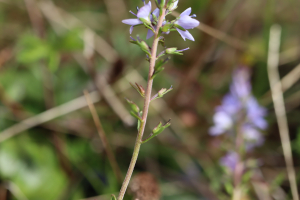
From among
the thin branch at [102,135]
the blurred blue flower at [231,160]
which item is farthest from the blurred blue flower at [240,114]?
the thin branch at [102,135]

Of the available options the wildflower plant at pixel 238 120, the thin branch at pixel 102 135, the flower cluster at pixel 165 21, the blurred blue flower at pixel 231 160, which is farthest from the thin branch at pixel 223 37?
the flower cluster at pixel 165 21

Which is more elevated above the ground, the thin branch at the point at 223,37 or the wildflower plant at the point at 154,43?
the thin branch at the point at 223,37

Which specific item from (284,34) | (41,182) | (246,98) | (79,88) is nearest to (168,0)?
(246,98)

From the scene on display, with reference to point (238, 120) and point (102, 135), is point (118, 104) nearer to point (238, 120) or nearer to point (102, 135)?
point (102, 135)

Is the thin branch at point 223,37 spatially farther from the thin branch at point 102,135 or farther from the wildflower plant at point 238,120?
the thin branch at point 102,135

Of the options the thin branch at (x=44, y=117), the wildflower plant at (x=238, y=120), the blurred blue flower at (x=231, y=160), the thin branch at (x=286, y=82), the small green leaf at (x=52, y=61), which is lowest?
the blurred blue flower at (x=231, y=160)

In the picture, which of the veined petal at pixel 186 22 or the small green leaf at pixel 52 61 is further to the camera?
the small green leaf at pixel 52 61

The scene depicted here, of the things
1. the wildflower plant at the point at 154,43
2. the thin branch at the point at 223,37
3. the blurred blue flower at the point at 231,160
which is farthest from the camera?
the thin branch at the point at 223,37

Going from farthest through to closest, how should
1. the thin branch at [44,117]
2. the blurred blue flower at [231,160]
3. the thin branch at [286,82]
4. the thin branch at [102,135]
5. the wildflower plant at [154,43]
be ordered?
1. the thin branch at [286,82]
2. the thin branch at [44,117]
3. the blurred blue flower at [231,160]
4. the thin branch at [102,135]
5. the wildflower plant at [154,43]
